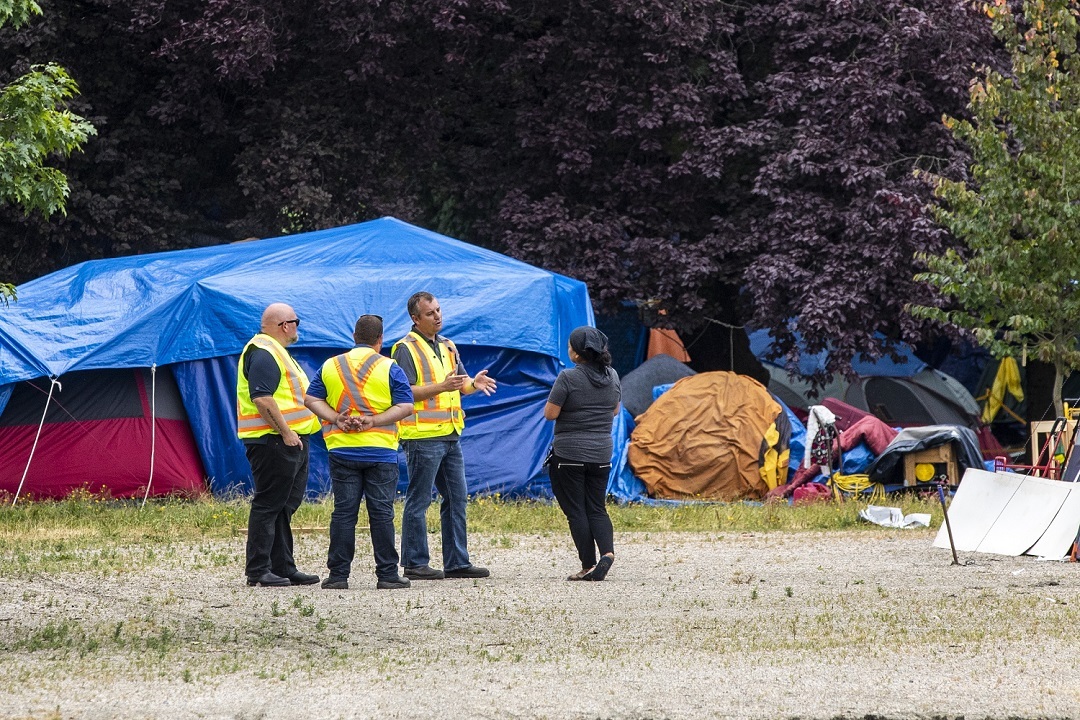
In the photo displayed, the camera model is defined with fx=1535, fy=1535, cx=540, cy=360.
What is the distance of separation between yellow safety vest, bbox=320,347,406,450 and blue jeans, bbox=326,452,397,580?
0.13 m

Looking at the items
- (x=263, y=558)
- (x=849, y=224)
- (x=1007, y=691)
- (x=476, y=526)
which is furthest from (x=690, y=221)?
(x=1007, y=691)

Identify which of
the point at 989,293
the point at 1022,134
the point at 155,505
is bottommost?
the point at 155,505

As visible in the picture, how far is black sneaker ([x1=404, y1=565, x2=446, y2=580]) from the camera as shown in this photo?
32.0ft

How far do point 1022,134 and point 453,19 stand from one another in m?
7.59

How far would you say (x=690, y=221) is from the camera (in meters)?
20.3

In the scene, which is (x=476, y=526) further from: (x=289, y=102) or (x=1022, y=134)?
(x=289, y=102)

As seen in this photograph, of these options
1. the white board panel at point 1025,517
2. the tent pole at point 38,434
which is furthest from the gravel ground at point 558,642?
the tent pole at point 38,434

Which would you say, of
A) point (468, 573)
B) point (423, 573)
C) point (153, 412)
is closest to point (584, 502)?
point (468, 573)

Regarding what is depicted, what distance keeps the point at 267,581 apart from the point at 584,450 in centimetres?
212

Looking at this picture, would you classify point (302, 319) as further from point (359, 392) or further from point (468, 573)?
point (359, 392)

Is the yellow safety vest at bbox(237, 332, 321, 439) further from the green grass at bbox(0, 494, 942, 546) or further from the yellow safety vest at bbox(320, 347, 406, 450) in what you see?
the green grass at bbox(0, 494, 942, 546)

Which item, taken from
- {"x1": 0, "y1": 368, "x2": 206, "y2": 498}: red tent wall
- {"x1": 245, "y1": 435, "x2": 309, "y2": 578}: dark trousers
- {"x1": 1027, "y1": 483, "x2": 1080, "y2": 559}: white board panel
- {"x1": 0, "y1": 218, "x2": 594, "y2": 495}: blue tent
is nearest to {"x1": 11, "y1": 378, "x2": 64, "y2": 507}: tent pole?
{"x1": 0, "y1": 368, "x2": 206, "y2": 498}: red tent wall

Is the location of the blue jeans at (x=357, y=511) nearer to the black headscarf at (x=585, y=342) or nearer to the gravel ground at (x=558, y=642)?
the gravel ground at (x=558, y=642)

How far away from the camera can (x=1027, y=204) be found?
15.6 meters
